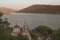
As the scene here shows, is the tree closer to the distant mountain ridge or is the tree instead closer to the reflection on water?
the reflection on water

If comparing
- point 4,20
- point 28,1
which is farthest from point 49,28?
point 4,20

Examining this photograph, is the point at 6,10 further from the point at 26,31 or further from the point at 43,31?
the point at 43,31

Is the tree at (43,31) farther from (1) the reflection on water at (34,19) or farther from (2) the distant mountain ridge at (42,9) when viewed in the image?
(2) the distant mountain ridge at (42,9)

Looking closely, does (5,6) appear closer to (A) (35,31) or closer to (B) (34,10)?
(B) (34,10)

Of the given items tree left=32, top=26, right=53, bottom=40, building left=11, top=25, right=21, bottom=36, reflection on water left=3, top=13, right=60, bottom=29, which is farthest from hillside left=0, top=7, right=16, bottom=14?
tree left=32, top=26, right=53, bottom=40

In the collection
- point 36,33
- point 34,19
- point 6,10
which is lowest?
point 36,33

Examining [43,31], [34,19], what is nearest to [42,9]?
[34,19]

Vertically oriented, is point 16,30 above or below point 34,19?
below

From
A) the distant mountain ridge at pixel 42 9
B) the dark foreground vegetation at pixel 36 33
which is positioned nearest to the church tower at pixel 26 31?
the dark foreground vegetation at pixel 36 33
